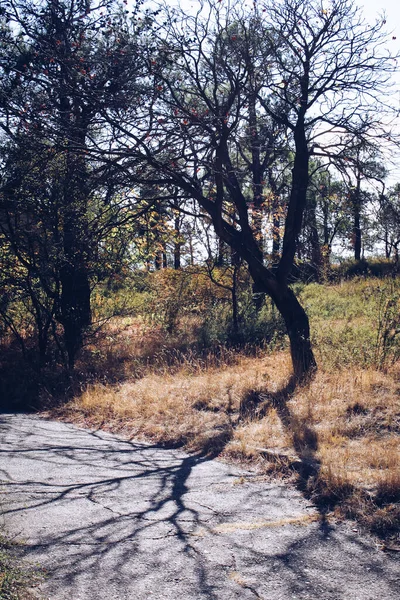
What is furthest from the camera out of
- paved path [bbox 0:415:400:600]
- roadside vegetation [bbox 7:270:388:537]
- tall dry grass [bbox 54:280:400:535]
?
roadside vegetation [bbox 7:270:388:537]

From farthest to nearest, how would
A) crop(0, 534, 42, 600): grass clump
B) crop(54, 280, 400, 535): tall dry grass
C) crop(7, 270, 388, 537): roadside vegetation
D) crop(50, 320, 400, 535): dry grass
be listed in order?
crop(7, 270, 388, 537): roadside vegetation
crop(54, 280, 400, 535): tall dry grass
crop(50, 320, 400, 535): dry grass
crop(0, 534, 42, 600): grass clump

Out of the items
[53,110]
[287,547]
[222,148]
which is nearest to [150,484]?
[287,547]

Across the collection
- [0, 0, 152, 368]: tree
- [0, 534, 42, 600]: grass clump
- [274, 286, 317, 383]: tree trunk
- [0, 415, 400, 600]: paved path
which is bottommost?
[0, 415, 400, 600]: paved path

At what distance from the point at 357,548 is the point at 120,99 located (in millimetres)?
7058

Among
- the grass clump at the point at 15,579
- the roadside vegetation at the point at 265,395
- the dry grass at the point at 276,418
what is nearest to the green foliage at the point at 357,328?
the roadside vegetation at the point at 265,395

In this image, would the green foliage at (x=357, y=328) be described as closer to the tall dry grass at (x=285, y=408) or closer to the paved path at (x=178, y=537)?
the tall dry grass at (x=285, y=408)

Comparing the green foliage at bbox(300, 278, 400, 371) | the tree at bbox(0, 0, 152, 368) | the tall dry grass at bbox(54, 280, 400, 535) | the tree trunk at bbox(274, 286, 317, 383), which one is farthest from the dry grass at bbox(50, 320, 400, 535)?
the tree at bbox(0, 0, 152, 368)

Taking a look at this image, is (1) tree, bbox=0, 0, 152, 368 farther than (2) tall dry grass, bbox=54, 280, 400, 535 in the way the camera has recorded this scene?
Yes

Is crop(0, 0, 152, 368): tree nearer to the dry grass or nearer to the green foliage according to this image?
the dry grass

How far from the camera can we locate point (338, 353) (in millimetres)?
9578

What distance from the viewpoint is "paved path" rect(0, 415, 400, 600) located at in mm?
3658

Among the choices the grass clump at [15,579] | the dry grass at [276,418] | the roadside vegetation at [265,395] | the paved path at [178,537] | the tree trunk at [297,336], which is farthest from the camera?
the tree trunk at [297,336]

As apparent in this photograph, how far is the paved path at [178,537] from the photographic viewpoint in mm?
3658

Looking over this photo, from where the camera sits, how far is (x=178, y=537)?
4406mm
